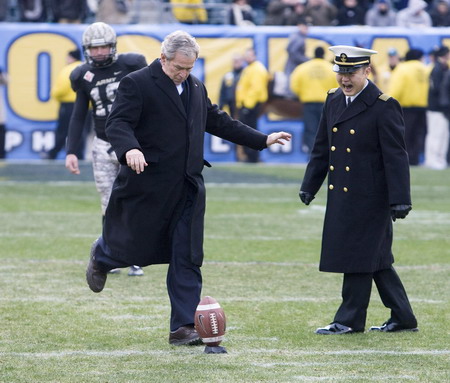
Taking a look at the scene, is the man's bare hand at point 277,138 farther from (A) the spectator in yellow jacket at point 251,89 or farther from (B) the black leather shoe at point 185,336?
(A) the spectator in yellow jacket at point 251,89

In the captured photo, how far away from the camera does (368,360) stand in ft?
20.5

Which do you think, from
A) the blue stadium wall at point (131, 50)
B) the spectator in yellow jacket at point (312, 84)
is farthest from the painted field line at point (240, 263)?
the blue stadium wall at point (131, 50)

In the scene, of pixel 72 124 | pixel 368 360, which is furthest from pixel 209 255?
pixel 368 360

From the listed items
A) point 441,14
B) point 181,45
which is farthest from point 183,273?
point 441,14

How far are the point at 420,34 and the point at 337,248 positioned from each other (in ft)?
53.5

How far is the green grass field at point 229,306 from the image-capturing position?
601cm

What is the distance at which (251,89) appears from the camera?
72.1 feet

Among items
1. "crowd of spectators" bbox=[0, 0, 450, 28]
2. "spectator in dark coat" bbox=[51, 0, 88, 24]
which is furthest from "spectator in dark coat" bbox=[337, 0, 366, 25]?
"spectator in dark coat" bbox=[51, 0, 88, 24]

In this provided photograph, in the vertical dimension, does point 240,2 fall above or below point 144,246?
above

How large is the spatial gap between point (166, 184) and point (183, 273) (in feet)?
1.64

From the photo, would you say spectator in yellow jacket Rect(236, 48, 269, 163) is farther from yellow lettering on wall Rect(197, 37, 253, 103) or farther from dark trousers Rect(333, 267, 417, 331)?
dark trousers Rect(333, 267, 417, 331)

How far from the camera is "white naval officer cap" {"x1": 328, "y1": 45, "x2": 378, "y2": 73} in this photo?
6.94 m

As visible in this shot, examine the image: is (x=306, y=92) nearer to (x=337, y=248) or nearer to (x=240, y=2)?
(x=240, y=2)

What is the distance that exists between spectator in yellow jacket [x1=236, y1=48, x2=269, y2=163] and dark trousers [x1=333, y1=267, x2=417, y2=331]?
48.7ft
